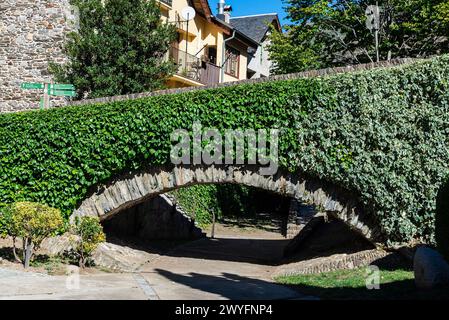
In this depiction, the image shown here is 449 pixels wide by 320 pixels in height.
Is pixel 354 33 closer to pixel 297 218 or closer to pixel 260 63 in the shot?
pixel 297 218

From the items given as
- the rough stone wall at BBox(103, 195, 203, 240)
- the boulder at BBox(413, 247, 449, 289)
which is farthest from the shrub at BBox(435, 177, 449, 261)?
the rough stone wall at BBox(103, 195, 203, 240)

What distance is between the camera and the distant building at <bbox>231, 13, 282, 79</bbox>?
1478 inches

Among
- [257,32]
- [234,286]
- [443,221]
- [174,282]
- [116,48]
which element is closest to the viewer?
[443,221]

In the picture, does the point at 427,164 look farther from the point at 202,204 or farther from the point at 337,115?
the point at 202,204

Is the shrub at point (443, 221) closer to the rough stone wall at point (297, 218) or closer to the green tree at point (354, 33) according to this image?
the rough stone wall at point (297, 218)

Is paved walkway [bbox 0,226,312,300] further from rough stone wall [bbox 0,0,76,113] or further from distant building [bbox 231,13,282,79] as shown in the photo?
distant building [bbox 231,13,282,79]

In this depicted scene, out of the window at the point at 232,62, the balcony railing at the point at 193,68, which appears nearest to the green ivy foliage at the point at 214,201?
the balcony railing at the point at 193,68

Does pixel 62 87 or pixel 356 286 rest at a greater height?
pixel 62 87

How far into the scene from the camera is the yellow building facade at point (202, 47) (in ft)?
81.5

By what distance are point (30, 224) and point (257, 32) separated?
98.9 ft

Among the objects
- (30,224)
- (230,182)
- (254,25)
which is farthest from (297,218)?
(254,25)

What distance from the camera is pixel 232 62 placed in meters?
32.2

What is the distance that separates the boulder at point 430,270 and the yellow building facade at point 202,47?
639 inches

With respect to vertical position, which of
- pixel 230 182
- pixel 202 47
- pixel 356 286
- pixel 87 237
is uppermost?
pixel 202 47
